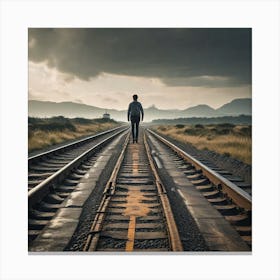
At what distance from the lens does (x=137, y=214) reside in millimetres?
3965

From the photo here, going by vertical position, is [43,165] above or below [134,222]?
above

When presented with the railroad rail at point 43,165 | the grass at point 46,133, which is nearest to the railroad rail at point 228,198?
the railroad rail at point 43,165

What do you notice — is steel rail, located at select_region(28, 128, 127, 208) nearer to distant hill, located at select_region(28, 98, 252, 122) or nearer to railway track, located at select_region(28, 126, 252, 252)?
railway track, located at select_region(28, 126, 252, 252)

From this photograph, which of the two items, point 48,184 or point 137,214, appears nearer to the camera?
point 137,214

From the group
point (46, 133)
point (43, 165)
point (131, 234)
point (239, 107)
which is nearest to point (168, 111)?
point (239, 107)

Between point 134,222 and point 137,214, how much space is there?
0.26m

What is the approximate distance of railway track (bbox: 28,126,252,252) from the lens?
11.0 feet

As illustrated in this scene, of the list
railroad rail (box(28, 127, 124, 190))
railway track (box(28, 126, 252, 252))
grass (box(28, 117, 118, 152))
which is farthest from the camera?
grass (box(28, 117, 118, 152))

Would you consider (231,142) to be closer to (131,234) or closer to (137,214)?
(137,214)

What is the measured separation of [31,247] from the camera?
3.40m

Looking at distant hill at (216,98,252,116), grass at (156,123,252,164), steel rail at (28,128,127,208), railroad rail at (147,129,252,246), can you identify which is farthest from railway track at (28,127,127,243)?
grass at (156,123,252,164)
